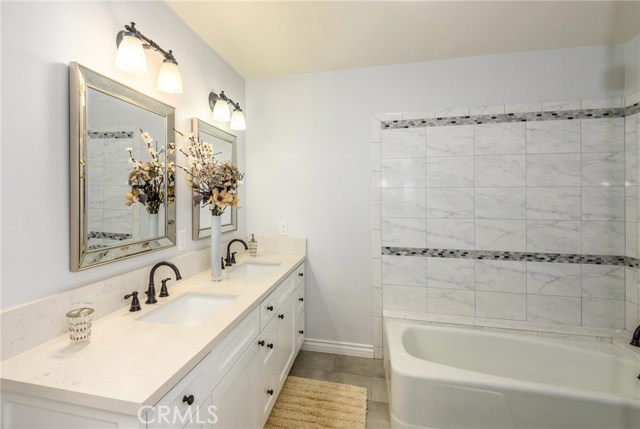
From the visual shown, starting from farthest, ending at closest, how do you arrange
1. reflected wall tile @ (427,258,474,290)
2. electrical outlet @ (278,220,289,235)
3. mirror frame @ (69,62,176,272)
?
electrical outlet @ (278,220,289,235) < reflected wall tile @ (427,258,474,290) < mirror frame @ (69,62,176,272)

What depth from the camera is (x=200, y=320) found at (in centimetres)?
144

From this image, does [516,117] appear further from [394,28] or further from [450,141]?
[394,28]

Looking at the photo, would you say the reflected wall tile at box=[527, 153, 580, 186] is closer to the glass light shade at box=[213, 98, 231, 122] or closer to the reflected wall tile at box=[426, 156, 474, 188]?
the reflected wall tile at box=[426, 156, 474, 188]

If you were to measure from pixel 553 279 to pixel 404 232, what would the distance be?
1124 millimetres

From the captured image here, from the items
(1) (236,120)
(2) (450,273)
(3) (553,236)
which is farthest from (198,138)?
(3) (553,236)

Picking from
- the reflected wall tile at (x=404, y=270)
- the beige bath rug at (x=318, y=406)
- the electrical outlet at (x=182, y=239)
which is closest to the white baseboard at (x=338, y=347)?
the beige bath rug at (x=318, y=406)

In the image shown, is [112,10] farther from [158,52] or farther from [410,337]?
[410,337]

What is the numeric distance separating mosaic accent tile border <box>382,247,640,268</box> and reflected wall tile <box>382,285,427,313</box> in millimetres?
291

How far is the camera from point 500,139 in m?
2.08

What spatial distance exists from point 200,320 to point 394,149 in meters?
1.86

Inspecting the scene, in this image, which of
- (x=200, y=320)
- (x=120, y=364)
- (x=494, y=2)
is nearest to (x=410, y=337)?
(x=200, y=320)

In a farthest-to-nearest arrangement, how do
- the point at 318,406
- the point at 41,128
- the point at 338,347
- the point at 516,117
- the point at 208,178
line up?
the point at 338,347 → the point at 516,117 → the point at 318,406 → the point at 208,178 → the point at 41,128

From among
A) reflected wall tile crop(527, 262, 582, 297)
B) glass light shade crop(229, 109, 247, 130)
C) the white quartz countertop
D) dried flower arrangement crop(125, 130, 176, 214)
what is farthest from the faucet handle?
reflected wall tile crop(527, 262, 582, 297)
